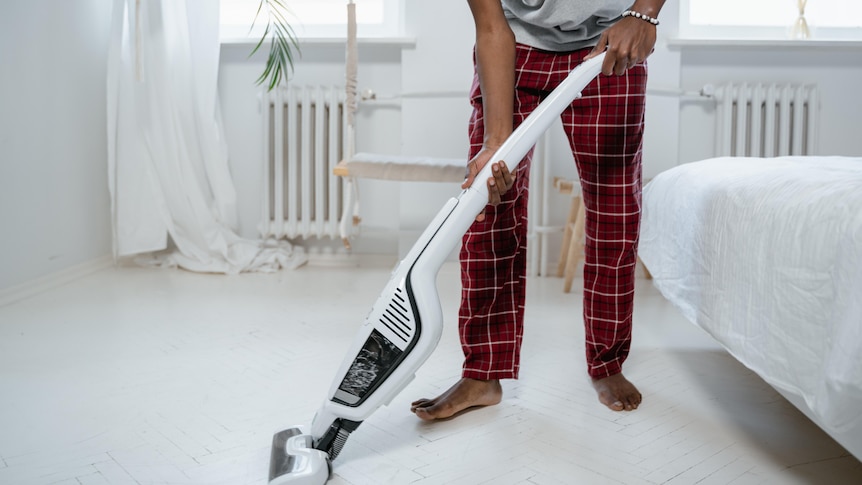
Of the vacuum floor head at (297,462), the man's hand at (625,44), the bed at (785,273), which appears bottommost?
the vacuum floor head at (297,462)

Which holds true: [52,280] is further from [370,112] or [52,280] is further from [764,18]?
[764,18]

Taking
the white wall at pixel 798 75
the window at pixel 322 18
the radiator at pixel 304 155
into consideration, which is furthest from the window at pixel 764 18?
the radiator at pixel 304 155

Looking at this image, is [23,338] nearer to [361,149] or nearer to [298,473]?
[298,473]

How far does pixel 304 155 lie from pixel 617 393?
2034mm

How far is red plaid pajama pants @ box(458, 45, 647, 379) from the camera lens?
4.51 feet

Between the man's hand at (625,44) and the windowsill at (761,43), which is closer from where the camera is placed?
the man's hand at (625,44)

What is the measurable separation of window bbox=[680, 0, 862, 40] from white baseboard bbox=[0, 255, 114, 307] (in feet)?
8.41

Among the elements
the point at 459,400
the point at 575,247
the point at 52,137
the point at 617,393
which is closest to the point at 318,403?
the point at 459,400

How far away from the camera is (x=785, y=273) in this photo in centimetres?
101

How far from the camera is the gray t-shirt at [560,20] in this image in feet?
4.30

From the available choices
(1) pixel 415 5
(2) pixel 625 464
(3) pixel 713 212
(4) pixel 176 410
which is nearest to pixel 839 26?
(1) pixel 415 5

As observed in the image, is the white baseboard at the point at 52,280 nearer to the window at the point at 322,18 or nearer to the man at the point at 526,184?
the window at the point at 322,18

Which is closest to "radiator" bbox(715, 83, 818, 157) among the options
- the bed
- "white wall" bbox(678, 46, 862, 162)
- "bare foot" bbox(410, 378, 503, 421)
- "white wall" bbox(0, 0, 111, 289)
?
"white wall" bbox(678, 46, 862, 162)

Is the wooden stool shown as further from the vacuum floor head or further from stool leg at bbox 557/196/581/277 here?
the vacuum floor head
